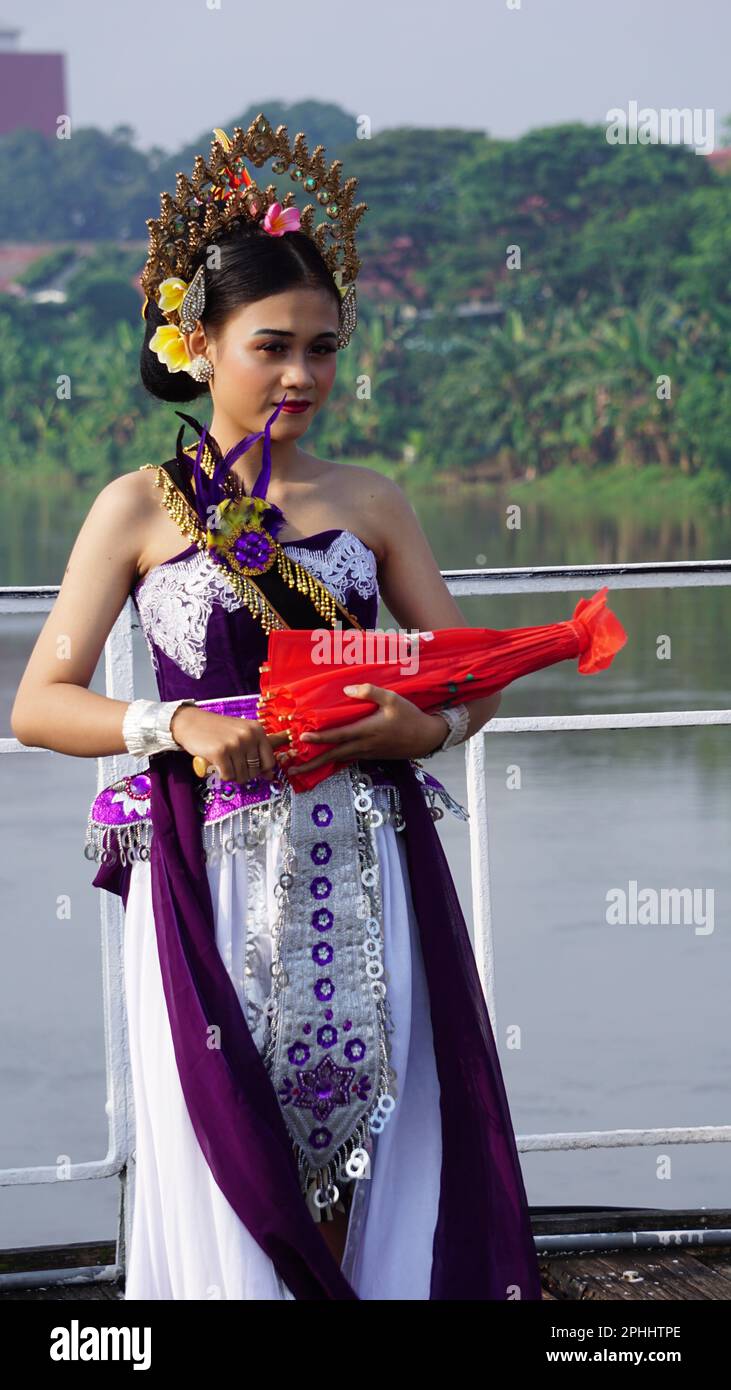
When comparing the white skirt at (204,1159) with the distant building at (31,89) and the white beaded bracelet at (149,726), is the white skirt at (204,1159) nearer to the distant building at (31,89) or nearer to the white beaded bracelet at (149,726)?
the white beaded bracelet at (149,726)

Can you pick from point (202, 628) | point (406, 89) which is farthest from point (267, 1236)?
point (406, 89)

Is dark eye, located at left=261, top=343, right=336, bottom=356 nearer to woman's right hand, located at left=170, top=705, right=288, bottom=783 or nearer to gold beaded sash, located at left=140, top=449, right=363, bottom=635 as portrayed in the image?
gold beaded sash, located at left=140, top=449, right=363, bottom=635

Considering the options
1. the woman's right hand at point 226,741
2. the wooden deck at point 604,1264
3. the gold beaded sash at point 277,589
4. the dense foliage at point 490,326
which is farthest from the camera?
the dense foliage at point 490,326

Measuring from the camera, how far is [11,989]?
5773mm

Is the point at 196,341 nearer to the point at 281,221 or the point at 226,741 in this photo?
the point at 281,221

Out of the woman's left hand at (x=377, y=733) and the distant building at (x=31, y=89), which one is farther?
the distant building at (x=31, y=89)

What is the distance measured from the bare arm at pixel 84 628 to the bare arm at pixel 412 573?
0.79ft

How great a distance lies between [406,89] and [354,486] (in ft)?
103

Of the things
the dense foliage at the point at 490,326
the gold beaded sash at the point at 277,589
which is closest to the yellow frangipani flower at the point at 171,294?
the gold beaded sash at the point at 277,589

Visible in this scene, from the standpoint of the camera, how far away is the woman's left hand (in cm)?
161

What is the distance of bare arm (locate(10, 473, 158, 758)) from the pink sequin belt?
0.21ft

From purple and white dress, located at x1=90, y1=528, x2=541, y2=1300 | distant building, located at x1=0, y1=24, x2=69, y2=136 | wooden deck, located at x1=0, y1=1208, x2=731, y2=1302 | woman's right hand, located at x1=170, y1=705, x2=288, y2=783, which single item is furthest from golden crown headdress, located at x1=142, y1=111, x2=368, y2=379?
distant building, located at x1=0, y1=24, x2=69, y2=136

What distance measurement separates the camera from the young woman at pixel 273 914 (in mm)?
1599

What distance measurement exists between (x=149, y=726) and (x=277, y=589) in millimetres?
185
